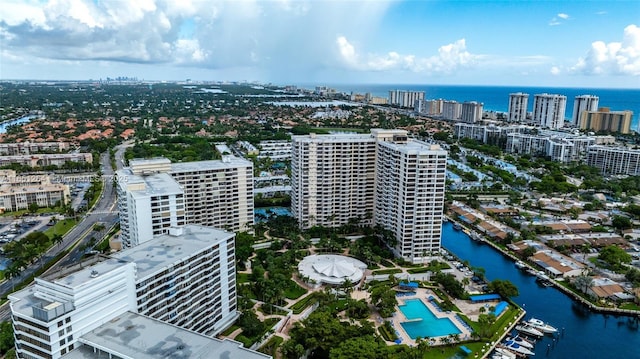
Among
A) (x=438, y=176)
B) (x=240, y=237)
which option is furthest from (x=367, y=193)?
(x=240, y=237)

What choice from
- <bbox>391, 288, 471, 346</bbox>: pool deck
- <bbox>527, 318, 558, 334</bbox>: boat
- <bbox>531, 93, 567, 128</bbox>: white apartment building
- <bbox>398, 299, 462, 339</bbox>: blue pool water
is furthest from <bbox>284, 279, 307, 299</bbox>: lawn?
<bbox>531, 93, 567, 128</bbox>: white apartment building

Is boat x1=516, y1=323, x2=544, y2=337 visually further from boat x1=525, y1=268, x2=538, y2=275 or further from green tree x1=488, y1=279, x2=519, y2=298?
boat x1=525, y1=268, x2=538, y2=275

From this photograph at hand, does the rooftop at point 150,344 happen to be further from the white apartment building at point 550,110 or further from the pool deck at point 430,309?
the white apartment building at point 550,110

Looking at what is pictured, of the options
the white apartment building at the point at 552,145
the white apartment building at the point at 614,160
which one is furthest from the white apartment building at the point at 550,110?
the white apartment building at the point at 614,160

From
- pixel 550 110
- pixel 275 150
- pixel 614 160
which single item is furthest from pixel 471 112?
pixel 275 150

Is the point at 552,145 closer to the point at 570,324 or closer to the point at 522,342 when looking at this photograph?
the point at 570,324

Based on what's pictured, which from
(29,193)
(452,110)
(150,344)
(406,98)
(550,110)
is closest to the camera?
(150,344)
